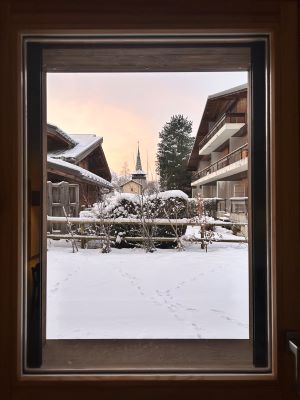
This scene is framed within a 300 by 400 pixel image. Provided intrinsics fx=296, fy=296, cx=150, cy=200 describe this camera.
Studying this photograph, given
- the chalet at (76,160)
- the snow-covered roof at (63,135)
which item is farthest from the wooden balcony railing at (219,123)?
the snow-covered roof at (63,135)

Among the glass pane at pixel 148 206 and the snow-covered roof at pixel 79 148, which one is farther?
the snow-covered roof at pixel 79 148

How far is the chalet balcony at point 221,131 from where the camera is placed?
2426 mm

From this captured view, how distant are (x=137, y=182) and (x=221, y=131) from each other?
810 mm

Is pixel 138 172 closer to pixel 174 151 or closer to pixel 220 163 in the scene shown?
pixel 174 151

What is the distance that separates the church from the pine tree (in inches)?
5.5

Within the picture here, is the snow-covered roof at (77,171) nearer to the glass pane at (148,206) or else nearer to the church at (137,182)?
the glass pane at (148,206)

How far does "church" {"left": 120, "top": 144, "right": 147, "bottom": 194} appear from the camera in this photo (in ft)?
7.00

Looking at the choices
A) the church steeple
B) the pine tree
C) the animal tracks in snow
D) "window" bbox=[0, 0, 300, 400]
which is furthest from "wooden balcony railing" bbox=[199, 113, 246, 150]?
"window" bbox=[0, 0, 300, 400]

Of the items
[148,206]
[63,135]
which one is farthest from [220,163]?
[63,135]

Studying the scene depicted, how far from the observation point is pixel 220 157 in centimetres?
256

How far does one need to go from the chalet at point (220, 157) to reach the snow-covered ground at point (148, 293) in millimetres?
379

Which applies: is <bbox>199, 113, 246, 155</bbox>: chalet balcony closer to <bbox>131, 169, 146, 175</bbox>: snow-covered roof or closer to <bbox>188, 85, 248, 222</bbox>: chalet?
<bbox>188, 85, 248, 222</bbox>: chalet

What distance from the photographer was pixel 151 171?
2.25 metres

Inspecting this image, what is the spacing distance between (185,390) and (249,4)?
97 centimetres
